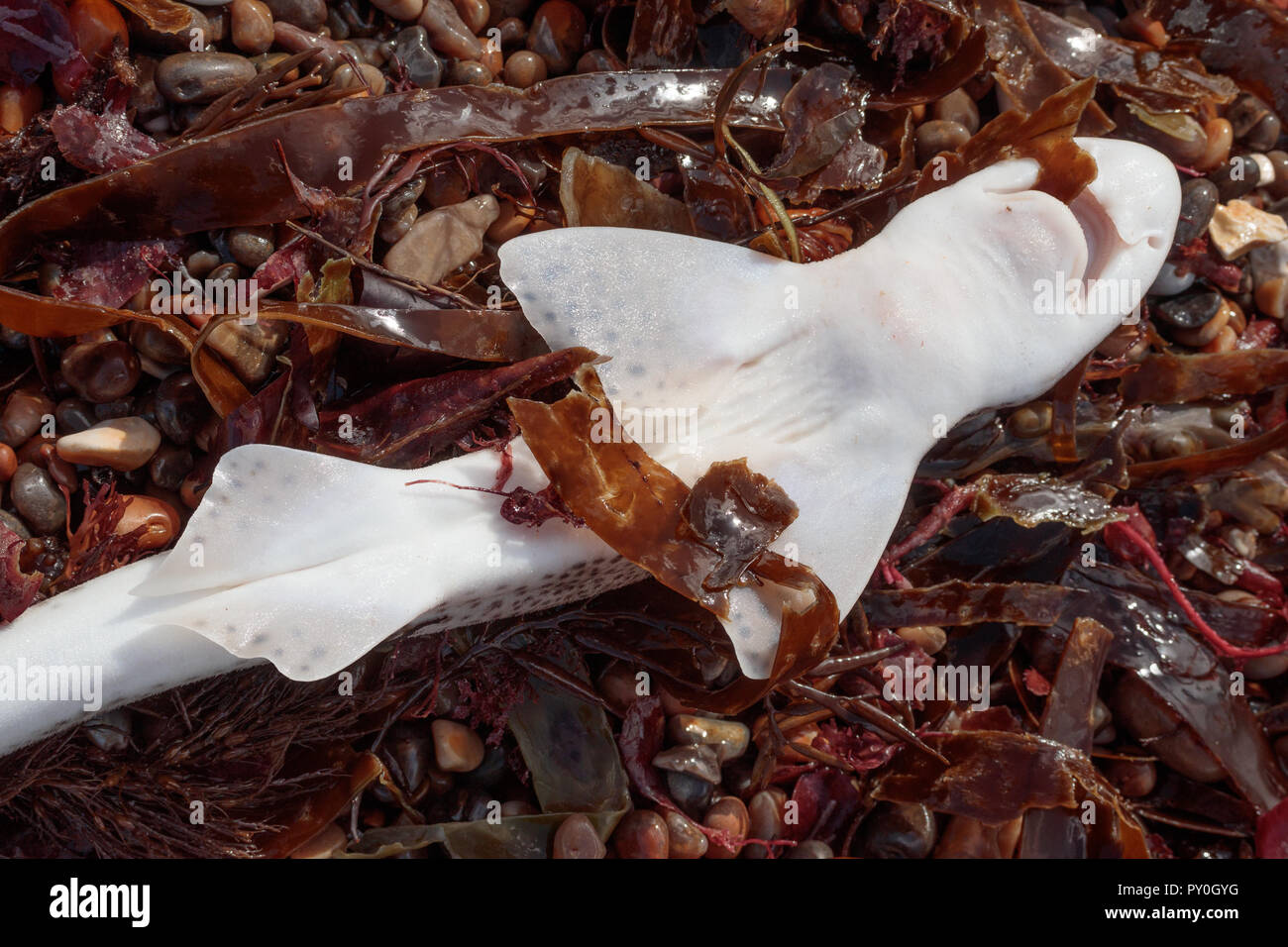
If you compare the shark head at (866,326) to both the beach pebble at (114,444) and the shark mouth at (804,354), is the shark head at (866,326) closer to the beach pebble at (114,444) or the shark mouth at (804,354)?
the shark mouth at (804,354)

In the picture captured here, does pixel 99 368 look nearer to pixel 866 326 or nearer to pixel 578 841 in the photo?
pixel 578 841

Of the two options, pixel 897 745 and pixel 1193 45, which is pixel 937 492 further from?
pixel 1193 45

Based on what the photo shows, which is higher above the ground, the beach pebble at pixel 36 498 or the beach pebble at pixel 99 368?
the beach pebble at pixel 99 368

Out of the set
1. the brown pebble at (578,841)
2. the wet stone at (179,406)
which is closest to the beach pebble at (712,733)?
the brown pebble at (578,841)

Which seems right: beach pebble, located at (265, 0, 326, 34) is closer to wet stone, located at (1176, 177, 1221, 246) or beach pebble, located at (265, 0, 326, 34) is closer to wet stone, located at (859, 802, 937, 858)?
wet stone, located at (1176, 177, 1221, 246)
